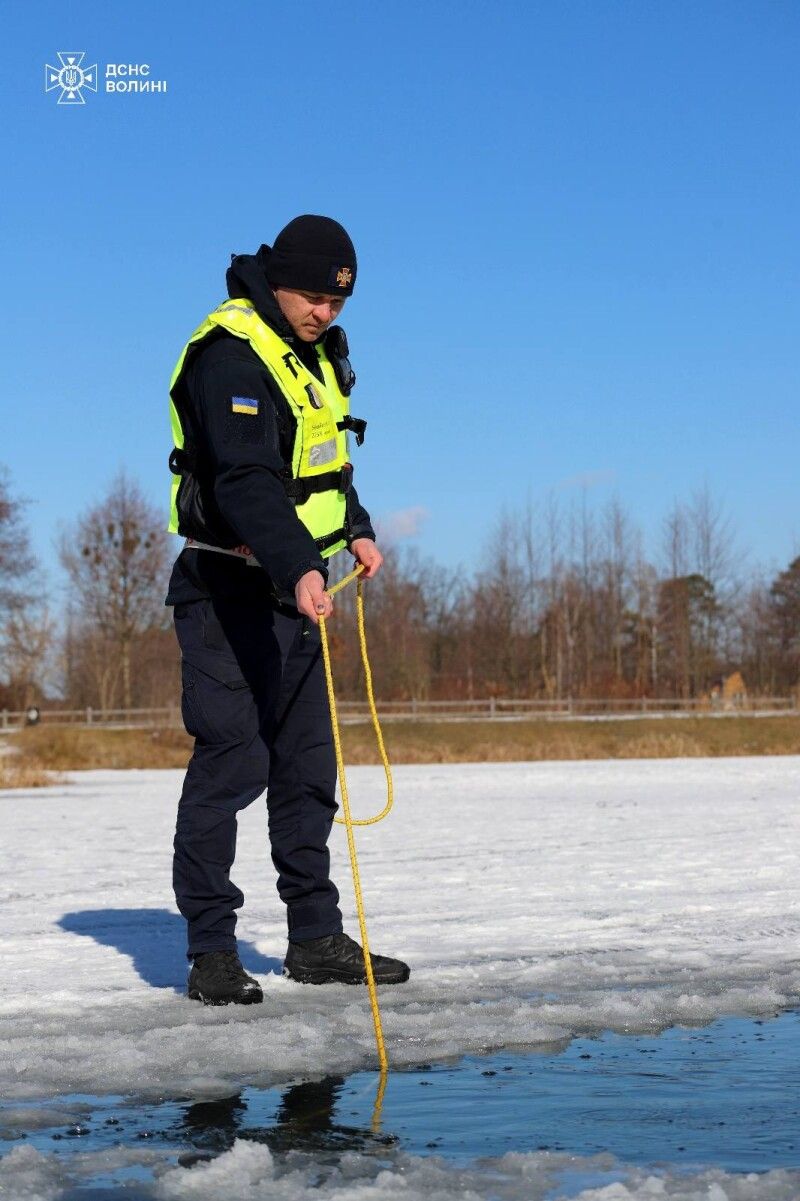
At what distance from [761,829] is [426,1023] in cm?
571

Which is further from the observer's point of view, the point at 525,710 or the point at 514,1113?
the point at 525,710

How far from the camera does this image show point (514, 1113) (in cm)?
260

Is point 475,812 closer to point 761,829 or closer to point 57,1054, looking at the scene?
point 761,829

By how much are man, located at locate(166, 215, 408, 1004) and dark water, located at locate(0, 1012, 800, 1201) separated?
922 millimetres

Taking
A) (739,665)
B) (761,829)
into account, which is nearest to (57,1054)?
(761,829)

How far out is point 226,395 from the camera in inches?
144

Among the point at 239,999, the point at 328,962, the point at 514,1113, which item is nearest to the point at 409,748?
the point at 328,962

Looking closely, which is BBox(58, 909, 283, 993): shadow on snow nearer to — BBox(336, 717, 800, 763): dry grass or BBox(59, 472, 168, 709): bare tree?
BBox(336, 717, 800, 763): dry grass

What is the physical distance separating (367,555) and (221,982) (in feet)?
3.85

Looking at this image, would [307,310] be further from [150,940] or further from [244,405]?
[150,940]

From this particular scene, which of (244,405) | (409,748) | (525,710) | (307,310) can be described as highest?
(307,310)

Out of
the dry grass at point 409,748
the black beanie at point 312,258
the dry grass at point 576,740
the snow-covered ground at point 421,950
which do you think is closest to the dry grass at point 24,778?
the dry grass at point 409,748

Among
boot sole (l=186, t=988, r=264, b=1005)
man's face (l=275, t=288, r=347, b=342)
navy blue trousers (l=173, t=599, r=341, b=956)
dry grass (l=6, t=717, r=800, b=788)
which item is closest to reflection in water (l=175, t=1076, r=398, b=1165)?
boot sole (l=186, t=988, r=264, b=1005)

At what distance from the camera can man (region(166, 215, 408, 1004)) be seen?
371cm
